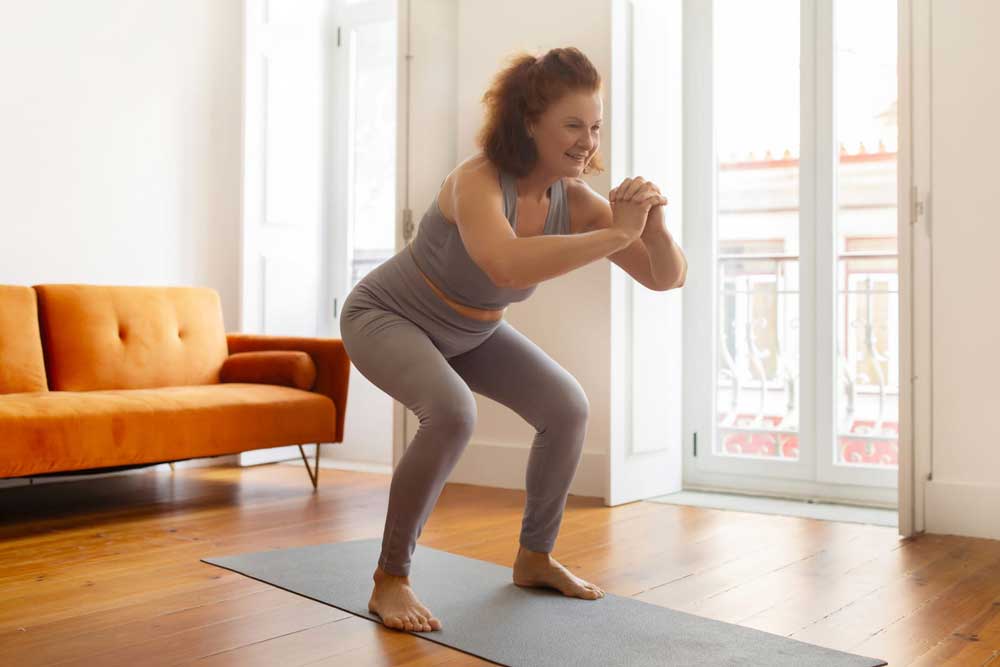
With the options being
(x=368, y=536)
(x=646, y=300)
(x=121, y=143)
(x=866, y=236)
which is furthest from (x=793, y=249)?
(x=121, y=143)

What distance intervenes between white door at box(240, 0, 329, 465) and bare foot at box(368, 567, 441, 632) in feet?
8.81

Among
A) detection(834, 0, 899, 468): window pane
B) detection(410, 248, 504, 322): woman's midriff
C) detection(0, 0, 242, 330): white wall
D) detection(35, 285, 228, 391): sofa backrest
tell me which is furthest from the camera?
detection(0, 0, 242, 330): white wall

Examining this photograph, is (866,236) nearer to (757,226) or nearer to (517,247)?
(757,226)

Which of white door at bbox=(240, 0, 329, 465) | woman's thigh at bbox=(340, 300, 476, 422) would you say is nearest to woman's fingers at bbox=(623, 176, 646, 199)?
woman's thigh at bbox=(340, 300, 476, 422)

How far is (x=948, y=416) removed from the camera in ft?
10.5

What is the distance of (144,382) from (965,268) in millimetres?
3020

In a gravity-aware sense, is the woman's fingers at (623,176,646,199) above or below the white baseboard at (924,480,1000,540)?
above

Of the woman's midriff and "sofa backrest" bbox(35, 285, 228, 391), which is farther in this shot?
"sofa backrest" bbox(35, 285, 228, 391)

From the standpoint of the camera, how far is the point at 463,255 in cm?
208

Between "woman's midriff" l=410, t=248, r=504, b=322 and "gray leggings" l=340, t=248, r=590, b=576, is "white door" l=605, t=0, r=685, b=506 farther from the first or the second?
"woman's midriff" l=410, t=248, r=504, b=322

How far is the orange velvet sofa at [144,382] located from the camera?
310 cm

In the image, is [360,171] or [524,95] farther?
[360,171]

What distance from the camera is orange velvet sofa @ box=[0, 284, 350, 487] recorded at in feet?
10.2

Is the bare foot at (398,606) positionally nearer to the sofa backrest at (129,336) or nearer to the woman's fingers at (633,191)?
the woman's fingers at (633,191)
